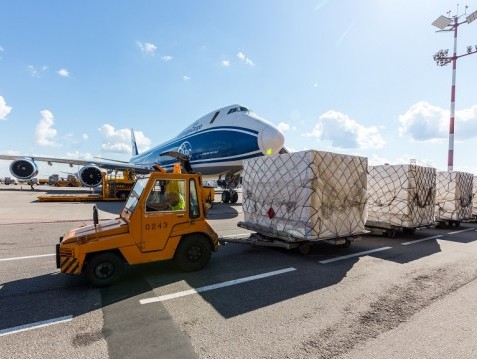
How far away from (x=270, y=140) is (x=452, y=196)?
28.7ft

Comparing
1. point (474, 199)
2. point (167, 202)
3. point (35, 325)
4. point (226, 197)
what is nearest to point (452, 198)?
point (474, 199)

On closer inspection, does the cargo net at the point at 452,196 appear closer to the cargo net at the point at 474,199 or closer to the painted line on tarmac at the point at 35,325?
the cargo net at the point at 474,199

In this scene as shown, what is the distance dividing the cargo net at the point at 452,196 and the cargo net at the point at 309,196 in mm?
7593

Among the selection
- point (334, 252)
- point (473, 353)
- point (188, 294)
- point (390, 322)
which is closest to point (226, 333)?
point (188, 294)

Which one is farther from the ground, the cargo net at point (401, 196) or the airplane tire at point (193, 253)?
the cargo net at point (401, 196)

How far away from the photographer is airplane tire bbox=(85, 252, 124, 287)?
4951 mm

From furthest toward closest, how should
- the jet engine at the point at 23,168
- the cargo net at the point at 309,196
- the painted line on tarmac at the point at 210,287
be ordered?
1. the jet engine at the point at 23,168
2. the cargo net at the point at 309,196
3. the painted line on tarmac at the point at 210,287

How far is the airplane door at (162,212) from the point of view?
17.7 feet

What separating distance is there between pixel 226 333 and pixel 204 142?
626 inches

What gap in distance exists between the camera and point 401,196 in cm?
1007

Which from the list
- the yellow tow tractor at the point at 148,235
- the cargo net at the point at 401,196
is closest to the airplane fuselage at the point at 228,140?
the cargo net at the point at 401,196

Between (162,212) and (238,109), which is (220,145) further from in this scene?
(162,212)

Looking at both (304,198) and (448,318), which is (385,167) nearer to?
(304,198)

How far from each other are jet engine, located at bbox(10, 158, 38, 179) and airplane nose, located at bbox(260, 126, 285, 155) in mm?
20600
